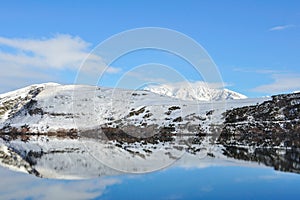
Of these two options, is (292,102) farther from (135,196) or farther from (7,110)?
(7,110)

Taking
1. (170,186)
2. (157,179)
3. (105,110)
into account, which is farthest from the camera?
(105,110)

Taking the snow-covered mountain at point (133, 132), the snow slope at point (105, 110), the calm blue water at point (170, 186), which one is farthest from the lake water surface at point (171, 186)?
the snow slope at point (105, 110)

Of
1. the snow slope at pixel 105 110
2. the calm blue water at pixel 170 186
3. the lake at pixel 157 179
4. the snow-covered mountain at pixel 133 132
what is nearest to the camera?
the calm blue water at pixel 170 186

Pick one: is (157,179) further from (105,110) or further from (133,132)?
(105,110)

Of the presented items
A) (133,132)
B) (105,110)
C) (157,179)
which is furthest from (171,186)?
(105,110)

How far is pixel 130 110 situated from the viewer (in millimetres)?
108438

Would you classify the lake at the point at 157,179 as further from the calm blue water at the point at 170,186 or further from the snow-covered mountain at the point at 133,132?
the snow-covered mountain at the point at 133,132

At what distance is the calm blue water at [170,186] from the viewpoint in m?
17.6

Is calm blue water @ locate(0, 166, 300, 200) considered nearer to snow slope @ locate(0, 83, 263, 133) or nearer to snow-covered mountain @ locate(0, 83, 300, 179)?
snow-covered mountain @ locate(0, 83, 300, 179)

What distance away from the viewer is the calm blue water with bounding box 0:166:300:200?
1762cm

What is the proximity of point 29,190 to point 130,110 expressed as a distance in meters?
88.3

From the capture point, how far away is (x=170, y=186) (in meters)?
20.0

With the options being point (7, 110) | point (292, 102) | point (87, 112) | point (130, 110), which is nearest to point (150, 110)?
point (130, 110)

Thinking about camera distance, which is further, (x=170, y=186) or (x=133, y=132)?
(x=133, y=132)
